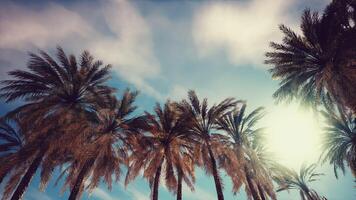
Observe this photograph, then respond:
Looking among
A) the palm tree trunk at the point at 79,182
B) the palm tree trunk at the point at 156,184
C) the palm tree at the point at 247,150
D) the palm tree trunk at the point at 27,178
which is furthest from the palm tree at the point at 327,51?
the palm tree trunk at the point at 27,178

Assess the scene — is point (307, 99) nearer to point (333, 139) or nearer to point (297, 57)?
point (297, 57)

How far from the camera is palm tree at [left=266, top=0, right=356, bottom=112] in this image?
14.1 metres

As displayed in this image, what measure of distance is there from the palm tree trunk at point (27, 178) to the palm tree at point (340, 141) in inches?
856

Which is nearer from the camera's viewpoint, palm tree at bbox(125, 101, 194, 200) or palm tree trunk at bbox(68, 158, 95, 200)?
palm tree trunk at bbox(68, 158, 95, 200)

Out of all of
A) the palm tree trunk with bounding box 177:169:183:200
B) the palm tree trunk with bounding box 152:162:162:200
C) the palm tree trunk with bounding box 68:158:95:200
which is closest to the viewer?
the palm tree trunk with bounding box 68:158:95:200

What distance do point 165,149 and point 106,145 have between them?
4.12 metres

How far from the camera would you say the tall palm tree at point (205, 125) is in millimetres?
17188

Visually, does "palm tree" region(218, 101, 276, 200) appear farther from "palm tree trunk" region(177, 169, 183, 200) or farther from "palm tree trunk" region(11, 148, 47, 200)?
"palm tree trunk" region(11, 148, 47, 200)

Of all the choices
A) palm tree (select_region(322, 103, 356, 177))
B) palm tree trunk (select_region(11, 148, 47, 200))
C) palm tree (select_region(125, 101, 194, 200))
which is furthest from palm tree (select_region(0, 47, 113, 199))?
palm tree (select_region(322, 103, 356, 177))

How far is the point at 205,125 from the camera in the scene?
1792 centimetres

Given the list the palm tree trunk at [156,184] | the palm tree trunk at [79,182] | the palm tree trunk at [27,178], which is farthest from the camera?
the palm tree trunk at [156,184]

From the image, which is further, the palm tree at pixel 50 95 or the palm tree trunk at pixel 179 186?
the palm tree trunk at pixel 179 186

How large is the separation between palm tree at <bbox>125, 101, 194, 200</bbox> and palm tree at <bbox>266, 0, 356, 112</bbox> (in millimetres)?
7890

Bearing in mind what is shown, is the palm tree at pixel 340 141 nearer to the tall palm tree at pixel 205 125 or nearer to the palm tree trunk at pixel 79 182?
the tall palm tree at pixel 205 125
